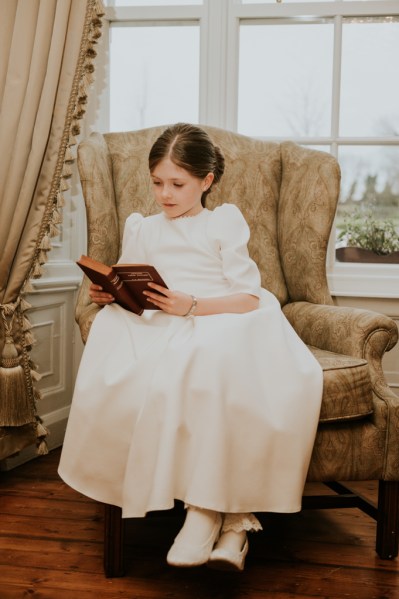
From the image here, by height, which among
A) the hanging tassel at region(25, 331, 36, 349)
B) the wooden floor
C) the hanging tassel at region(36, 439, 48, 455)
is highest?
the hanging tassel at region(25, 331, 36, 349)

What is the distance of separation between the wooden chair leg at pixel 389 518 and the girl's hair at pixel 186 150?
1086 mm

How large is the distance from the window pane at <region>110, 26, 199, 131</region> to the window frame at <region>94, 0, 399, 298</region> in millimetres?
62

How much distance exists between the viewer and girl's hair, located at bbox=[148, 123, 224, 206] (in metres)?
1.87

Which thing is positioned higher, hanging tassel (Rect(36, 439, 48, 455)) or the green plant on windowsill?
the green plant on windowsill

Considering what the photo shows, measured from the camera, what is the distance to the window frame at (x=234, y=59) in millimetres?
2785

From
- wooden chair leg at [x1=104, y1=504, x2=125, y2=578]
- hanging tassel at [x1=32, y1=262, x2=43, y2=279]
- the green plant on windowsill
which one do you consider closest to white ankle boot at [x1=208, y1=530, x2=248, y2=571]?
wooden chair leg at [x1=104, y1=504, x2=125, y2=578]

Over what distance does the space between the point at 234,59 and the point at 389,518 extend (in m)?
2.09

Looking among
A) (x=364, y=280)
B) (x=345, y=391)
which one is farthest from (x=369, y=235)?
(x=345, y=391)

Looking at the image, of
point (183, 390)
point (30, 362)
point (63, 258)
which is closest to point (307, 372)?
point (183, 390)

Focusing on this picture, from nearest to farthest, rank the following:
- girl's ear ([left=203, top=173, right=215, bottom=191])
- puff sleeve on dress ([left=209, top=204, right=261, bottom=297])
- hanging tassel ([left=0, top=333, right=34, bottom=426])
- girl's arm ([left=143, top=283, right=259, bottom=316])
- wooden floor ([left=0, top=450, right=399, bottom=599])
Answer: wooden floor ([left=0, top=450, right=399, bottom=599]) → girl's arm ([left=143, top=283, right=259, bottom=316]) → puff sleeve on dress ([left=209, top=204, right=261, bottom=297]) → girl's ear ([left=203, top=173, right=215, bottom=191]) → hanging tassel ([left=0, top=333, right=34, bottom=426])

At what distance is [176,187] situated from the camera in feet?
6.23

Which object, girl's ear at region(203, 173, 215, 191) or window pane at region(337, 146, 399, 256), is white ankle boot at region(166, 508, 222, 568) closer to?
girl's ear at region(203, 173, 215, 191)

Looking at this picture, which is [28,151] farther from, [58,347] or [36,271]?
[58,347]

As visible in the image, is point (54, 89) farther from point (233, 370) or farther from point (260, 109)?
point (233, 370)
